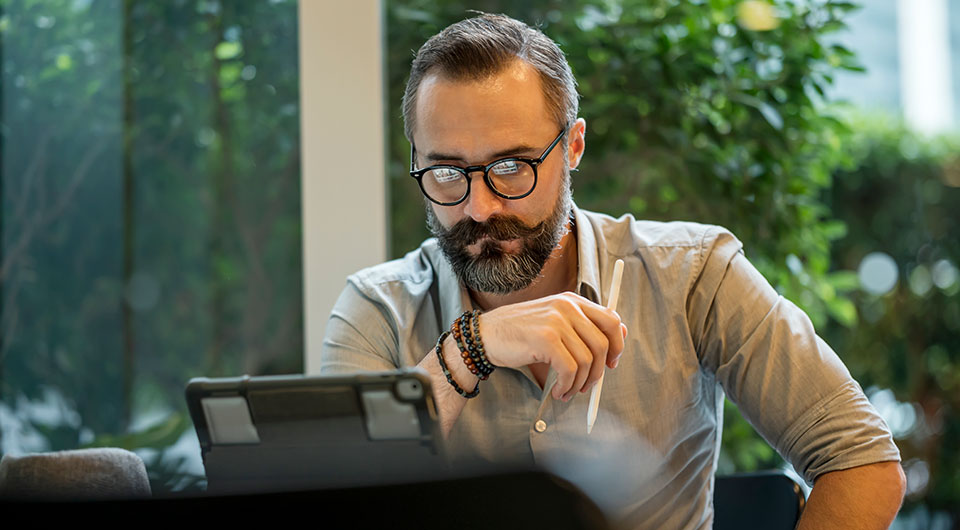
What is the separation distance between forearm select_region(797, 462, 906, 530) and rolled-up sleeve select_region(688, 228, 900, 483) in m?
0.02

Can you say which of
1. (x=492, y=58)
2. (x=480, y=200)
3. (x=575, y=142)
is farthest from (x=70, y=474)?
(x=575, y=142)

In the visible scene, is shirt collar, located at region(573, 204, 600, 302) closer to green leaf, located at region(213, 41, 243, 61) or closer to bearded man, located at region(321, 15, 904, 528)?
bearded man, located at region(321, 15, 904, 528)

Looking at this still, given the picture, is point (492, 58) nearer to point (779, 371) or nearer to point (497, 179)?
point (497, 179)

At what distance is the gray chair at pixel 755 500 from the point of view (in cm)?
145

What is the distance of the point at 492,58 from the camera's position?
1.35 metres

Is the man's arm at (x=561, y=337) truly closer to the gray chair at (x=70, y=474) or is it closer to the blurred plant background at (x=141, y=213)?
the gray chair at (x=70, y=474)

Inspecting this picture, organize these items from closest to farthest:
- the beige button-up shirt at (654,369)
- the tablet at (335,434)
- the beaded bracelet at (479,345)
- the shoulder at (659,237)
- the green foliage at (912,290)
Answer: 1. the tablet at (335,434)
2. the beaded bracelet at (479,345)
3. the beige button-up shirt at (654,369)
4. the shoulder at (659,237)
5. the green foliage at (912,290)

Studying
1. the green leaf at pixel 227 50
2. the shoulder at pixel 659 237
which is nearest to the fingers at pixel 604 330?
the shoulder at pixel 659 237

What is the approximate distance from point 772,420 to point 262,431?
0.86 metres

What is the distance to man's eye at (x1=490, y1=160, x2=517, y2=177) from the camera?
1311 millimetres

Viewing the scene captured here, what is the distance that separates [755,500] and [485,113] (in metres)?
0.78

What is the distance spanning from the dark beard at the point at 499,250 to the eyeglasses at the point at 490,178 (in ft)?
0.14

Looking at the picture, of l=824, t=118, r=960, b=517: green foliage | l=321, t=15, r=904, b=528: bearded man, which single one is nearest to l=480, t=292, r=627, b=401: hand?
l=321, t=15, r=904, b=528: bearded man

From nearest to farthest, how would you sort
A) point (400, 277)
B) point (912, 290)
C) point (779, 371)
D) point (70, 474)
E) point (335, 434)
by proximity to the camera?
point (335, 434) < point (70, 474) < point (779, 371) < point (400, 277) < point (912, 290)
